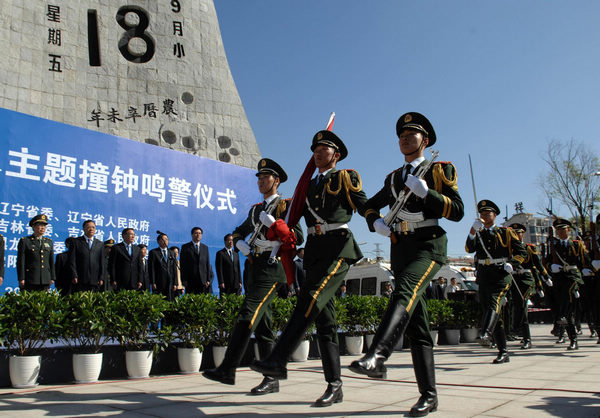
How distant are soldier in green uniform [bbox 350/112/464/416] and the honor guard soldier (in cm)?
671

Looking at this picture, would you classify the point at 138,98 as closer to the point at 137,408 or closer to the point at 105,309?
the point at 105,309

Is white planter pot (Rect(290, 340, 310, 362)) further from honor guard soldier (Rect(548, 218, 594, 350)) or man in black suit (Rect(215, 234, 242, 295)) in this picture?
honor guard soldier (Rect(548, 218, 594, 350))

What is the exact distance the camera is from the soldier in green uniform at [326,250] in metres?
3.84

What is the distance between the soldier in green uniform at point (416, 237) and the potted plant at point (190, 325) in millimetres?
3233

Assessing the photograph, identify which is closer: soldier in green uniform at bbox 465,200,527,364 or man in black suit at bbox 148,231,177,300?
soldier in green uniform at bbox 465,200,527,364

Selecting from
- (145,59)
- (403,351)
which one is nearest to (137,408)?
(403,351)

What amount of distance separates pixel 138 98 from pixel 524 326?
12.9 metres

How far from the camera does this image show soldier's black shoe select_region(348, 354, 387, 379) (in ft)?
9.89

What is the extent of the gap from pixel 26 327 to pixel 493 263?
611 cm

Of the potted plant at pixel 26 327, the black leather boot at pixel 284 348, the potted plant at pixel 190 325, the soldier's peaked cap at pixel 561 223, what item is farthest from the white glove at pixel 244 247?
the soldier's peaked cap at pixel 561 223

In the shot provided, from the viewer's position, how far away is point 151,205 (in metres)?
12.8

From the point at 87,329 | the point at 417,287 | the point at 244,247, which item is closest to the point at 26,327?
the point at 87,329

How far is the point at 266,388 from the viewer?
15.0 feet

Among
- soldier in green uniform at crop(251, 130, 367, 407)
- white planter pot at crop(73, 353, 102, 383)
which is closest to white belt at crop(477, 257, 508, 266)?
soldier in green uniform at crop(251, 130, 367, 407)
